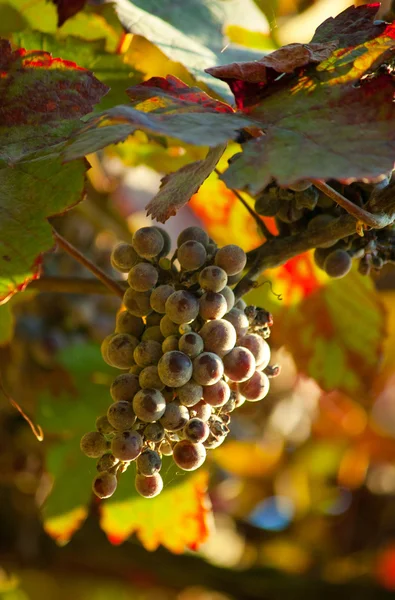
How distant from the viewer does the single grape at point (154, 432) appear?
52cm

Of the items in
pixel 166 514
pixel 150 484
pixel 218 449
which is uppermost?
pixel 150 484

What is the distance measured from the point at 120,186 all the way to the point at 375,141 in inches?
Result: 47.4

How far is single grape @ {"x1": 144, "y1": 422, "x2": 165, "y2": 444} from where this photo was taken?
52cm

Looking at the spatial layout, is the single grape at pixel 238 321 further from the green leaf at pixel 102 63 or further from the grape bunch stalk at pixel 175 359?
the green leaf at pixel 102 63

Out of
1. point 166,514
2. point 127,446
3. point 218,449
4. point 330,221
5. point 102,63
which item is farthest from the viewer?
point 218,449

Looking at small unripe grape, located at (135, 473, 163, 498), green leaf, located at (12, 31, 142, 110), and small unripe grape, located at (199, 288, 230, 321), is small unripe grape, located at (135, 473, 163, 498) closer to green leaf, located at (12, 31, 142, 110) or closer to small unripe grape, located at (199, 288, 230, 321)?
small unripe grape, located at (199, 288, 230, 321)

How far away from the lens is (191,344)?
53cm

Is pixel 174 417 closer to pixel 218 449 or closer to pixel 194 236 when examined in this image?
pixel 194 236

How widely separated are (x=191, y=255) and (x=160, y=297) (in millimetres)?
38

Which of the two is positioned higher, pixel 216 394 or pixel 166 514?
pixel 216 394

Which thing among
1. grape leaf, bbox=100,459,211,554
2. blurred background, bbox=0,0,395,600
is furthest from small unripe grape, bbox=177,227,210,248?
grape leaf, bbox=100,459,211,554

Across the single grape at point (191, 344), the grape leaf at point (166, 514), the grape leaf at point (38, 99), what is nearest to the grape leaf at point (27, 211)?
the grape leaf at point (38, 99)

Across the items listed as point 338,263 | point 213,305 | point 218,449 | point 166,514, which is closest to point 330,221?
point 338,263

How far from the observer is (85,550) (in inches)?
53.6
